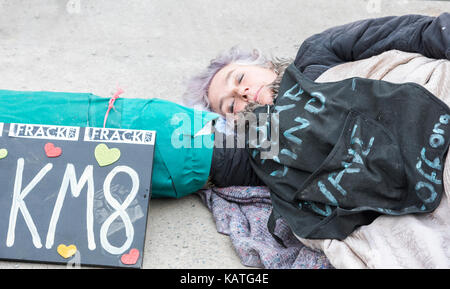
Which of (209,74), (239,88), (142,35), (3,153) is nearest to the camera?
(3,153)

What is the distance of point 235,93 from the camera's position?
188 cm

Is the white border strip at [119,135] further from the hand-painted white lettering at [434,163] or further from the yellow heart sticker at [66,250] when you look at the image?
the hand-painted white lettering at [434,163]

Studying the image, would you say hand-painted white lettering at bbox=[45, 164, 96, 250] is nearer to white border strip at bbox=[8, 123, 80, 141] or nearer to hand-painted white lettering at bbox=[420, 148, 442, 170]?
white border strip at bbox=[8, 123, 80, 141]

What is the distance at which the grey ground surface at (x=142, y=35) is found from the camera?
2357 mm

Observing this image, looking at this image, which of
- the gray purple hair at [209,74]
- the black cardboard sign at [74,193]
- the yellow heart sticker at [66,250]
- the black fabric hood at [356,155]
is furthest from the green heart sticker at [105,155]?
the gray purple hair at [209,74]

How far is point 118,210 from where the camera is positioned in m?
1.39

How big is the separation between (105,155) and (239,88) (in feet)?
1.99

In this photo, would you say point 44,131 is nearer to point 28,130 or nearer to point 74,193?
point 28,130

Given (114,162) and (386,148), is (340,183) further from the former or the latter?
(114,162)

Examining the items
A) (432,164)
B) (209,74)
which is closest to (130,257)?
(432,164)

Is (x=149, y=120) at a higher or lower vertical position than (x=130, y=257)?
higher

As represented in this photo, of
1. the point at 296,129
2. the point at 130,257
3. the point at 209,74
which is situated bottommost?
the point at 130,257

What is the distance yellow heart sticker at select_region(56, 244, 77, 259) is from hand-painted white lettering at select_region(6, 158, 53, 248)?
0.05 metres

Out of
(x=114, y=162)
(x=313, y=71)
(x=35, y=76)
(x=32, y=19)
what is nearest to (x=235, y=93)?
(x=313, y=71)
